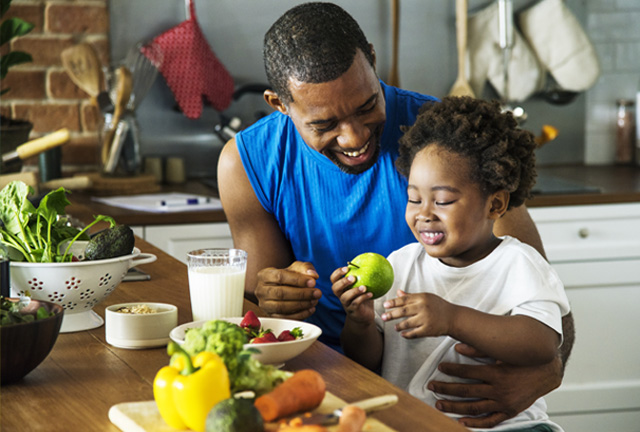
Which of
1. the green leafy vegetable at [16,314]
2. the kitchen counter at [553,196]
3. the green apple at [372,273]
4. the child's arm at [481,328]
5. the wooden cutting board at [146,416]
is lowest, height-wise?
the kitchen counter at [553,196]

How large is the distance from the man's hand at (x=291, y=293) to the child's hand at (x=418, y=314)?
0.22 meters

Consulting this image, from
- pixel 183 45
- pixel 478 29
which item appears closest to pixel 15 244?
pixel 183 45

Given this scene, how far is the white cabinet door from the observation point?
104 inches

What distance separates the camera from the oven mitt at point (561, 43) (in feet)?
11.2

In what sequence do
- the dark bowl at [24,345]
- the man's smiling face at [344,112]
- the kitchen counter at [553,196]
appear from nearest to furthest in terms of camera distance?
the dark bowl at [24,345] → the man's smiling face at [344,112] → the kitchen counter at [553,196]

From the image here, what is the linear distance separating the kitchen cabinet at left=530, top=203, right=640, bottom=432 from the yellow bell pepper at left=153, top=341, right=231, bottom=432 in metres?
2.07

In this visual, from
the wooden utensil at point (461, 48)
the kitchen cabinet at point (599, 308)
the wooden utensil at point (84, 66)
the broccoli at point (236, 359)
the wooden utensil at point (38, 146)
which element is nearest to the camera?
the broccoli at point (236, 359)

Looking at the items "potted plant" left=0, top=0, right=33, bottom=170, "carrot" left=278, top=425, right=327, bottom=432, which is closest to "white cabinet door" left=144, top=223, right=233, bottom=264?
"potted plant" left=0, top=0, right=33, bottom=170

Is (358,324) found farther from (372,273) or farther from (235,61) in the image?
(235,61)

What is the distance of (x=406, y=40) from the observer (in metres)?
3.47

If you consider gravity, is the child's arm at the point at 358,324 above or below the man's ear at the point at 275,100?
below

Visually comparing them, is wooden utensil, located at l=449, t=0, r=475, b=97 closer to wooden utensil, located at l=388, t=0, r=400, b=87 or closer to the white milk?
wooden utensil, located at l=388, t=0, r=400, b=87

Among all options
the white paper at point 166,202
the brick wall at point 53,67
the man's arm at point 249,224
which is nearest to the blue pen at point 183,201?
the white paper at point 166,202

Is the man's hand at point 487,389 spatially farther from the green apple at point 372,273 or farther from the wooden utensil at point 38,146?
the wooden utensil at point 38,146
